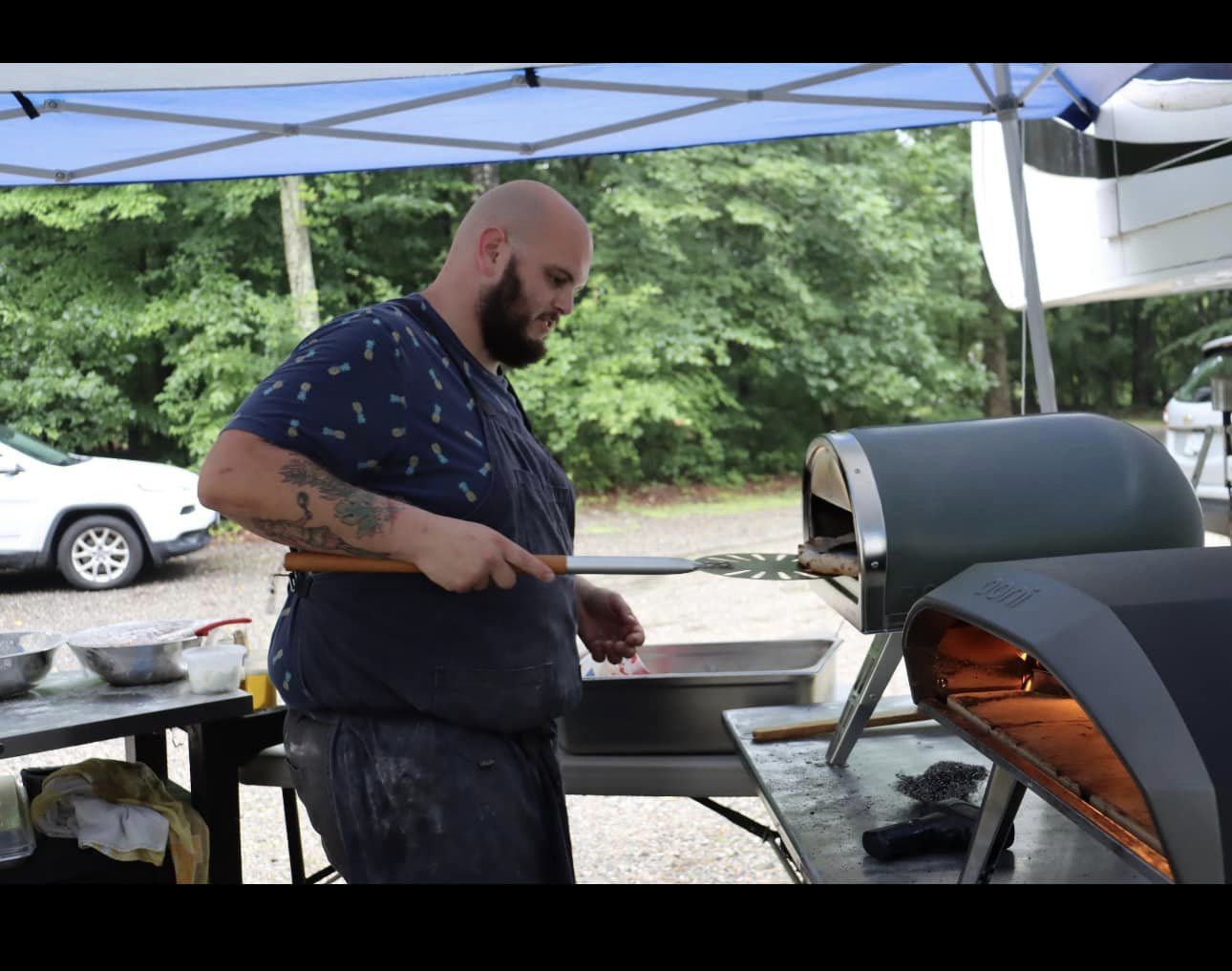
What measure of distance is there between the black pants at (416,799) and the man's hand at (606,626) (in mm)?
434

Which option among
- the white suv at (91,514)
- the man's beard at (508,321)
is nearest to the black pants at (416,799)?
the man's beard at (508,321)

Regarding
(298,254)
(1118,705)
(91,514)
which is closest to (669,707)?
(1118,705)

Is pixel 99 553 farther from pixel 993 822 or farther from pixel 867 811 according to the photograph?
pixel 993 822

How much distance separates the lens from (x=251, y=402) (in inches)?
66.4

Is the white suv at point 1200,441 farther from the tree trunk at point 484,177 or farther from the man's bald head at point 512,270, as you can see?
the tree trunk at point 484,177

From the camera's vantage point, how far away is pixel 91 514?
8.90 meters

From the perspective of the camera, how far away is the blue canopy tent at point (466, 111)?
137 inches

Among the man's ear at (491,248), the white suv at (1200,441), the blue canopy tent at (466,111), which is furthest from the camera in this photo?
the white suv at (1200,441)

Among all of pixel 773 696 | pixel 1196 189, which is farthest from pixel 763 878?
pixel 1196 189

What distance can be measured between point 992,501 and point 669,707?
1.30m

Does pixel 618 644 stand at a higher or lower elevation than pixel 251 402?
lower

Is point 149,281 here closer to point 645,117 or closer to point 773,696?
point 645,117

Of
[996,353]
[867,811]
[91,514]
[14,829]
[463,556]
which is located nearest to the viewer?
[463,556]

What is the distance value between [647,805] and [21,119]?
3.73 metres
